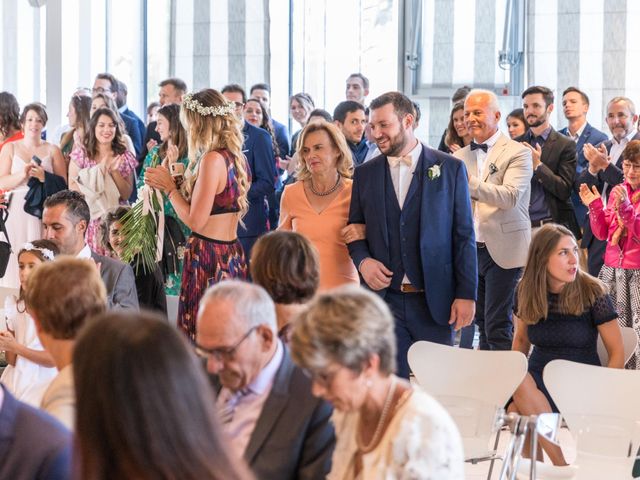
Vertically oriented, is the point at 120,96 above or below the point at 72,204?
above

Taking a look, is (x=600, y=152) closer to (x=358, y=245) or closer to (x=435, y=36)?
(x=358, y=245)

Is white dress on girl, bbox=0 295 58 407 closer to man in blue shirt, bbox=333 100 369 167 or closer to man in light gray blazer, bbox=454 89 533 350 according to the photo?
man in light gray blazer, bbox=454 89 533 350

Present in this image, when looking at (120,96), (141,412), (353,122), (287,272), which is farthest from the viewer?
(120,96)

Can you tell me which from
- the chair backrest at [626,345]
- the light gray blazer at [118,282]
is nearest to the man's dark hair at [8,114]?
the light gray blazer at [118,282]

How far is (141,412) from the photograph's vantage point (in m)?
1.61

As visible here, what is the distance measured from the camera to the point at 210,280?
5.66 meters

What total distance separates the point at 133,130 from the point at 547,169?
337 cm

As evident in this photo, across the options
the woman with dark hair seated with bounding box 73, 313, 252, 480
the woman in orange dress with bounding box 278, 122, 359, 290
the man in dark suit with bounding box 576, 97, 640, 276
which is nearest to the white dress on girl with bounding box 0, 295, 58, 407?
the woman in orange dress with bounding box 278, 122, 359, 290

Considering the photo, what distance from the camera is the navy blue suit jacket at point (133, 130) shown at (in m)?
8.79

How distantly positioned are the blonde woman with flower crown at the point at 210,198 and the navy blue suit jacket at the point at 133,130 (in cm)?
317

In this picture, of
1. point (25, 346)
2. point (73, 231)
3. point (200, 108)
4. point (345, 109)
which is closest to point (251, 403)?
point (25, 346)

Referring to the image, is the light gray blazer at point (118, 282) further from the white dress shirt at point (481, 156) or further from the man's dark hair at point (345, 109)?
the man's dark hair at point (345, 109)

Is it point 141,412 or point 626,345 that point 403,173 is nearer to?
point 626,345

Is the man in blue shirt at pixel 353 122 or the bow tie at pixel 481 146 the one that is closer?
the bow tie at pixel 481 146
